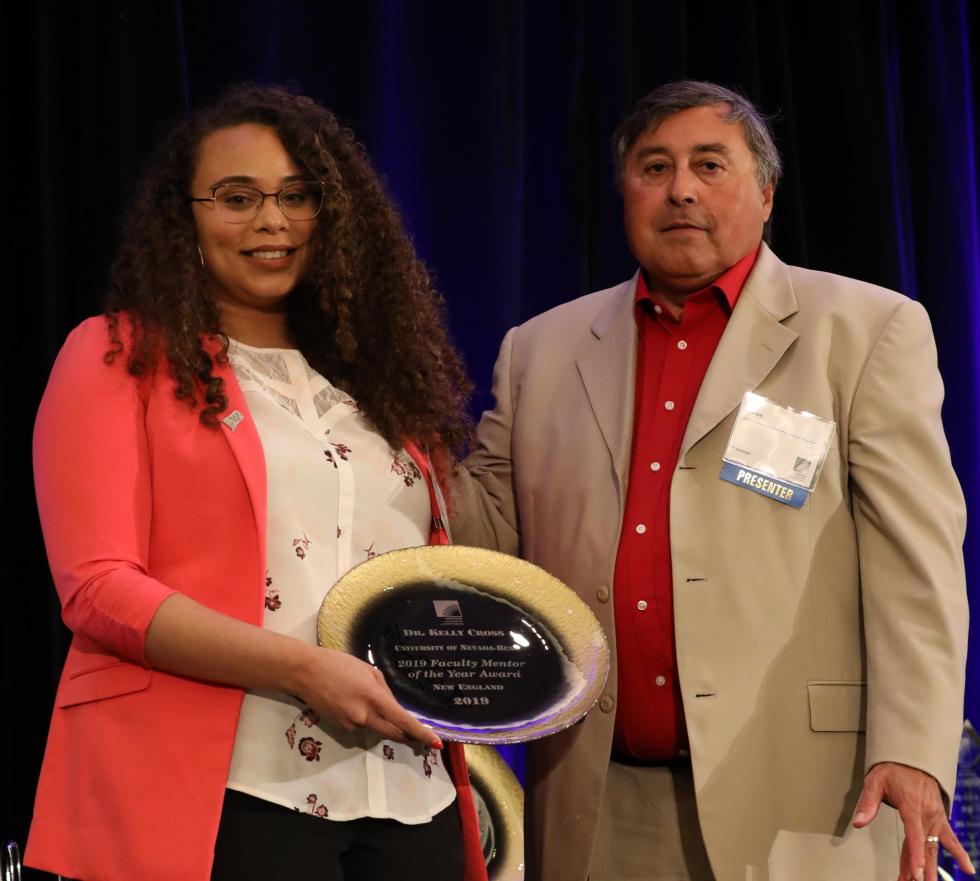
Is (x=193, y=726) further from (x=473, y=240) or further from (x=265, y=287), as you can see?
(x=473, y=240)

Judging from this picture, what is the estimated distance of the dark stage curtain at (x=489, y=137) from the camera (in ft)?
9.62

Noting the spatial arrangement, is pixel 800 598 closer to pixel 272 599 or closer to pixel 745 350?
pixel 745 350

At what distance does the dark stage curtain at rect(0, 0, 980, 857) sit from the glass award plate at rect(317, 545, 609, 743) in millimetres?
1197

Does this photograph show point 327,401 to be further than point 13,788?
No

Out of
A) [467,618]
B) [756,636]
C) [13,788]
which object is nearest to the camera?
[467,618]

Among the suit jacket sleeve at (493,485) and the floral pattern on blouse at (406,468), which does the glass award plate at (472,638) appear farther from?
the suit jacket sleeve at (493,485)

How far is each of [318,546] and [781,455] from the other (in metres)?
0.80

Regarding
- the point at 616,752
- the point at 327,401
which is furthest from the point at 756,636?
the point at 327,401

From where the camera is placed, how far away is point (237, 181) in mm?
2135

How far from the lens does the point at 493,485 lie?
2.58m

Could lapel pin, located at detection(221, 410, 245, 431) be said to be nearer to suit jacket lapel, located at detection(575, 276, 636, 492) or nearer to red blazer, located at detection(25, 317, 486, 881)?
red blazer, located at detection(25, 317, 486, 881)

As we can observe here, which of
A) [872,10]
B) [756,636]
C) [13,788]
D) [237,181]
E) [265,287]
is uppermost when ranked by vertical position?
[872,10]

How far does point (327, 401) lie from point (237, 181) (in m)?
0.37

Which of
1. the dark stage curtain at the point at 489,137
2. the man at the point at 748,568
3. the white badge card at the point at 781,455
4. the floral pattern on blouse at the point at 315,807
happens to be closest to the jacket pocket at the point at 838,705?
the man at the point at 748,568
